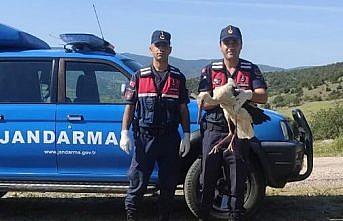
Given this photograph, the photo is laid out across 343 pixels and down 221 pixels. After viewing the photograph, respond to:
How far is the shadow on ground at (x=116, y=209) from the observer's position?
22.4 feet

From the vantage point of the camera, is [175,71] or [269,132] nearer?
[175,71]

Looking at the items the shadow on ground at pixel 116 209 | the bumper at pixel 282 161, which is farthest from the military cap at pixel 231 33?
the shadow on ground at pixel 116 209

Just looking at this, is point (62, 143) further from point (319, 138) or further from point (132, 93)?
point (319, 138)

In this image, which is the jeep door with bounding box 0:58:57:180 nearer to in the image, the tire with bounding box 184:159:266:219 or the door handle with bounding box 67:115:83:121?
the door handle with bounding box 67:115:83:121

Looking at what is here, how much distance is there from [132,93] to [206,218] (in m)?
1.45

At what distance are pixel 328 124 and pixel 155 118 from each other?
1119 inches

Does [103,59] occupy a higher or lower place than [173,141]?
higher

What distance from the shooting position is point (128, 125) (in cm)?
557

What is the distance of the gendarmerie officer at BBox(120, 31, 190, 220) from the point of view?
549 centimetres

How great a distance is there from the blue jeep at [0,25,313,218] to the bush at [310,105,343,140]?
2537 centimetres

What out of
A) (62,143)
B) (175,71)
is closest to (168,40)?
(175,71)

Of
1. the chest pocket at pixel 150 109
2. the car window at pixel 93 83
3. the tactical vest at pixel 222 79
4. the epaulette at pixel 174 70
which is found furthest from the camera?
the car window at pixel 93 83

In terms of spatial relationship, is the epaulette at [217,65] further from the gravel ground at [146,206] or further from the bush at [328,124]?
the bush at [328,124]

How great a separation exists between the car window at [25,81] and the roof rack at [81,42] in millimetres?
309
